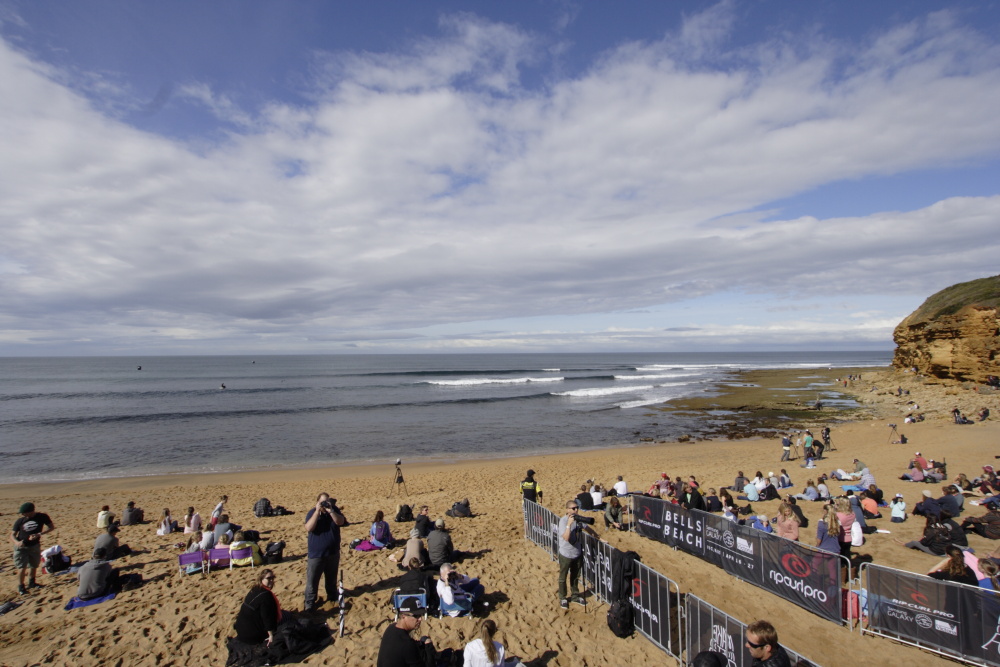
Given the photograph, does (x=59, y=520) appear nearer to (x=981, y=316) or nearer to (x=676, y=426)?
(x=676, y=426)

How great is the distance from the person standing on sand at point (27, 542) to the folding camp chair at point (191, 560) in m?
2.37

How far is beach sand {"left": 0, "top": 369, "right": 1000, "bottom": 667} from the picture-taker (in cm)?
695

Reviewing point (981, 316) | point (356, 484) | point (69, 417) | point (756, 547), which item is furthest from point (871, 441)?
point (69, 417)

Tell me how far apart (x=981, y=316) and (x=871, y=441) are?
21418 mm

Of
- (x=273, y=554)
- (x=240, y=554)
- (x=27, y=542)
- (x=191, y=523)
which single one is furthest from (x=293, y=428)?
(x=27, y=542)

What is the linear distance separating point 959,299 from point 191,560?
6128 centimetres

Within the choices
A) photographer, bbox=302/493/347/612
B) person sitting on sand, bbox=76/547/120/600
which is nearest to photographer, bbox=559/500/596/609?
photographer, bbox=302/493/347/612

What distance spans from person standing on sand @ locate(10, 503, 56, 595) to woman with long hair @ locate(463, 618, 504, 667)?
8423mm

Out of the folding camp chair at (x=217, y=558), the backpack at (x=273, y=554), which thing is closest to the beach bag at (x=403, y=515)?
the backpack at (x=273, y=554)

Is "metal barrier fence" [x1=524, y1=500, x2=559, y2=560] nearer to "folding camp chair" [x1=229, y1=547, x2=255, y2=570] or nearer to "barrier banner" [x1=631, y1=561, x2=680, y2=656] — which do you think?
"barrier banner" [x1=631, y1=561, x2=680, y2=656]

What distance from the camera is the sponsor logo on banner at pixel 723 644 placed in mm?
5668

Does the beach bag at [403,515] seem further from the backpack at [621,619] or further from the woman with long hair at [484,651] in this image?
the woman with long hair at [484,651]

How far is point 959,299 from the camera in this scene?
45812 millimetres

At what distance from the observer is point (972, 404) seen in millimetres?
33094
